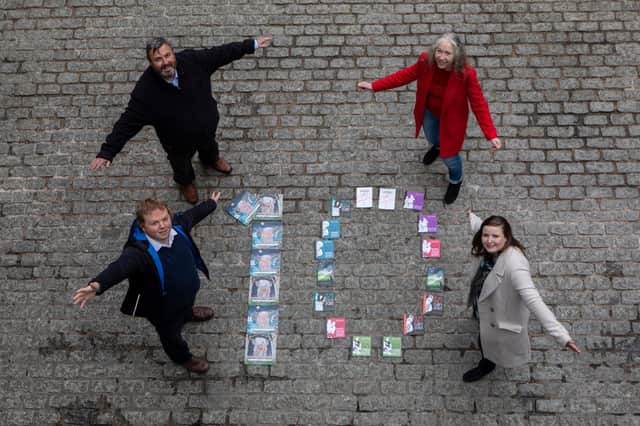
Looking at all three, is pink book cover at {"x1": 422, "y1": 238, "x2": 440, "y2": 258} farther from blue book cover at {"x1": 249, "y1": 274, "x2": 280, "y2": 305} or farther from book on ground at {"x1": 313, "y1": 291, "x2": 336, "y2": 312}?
blue book cover at {"x1": 249, "y1": 274, "x2": 280, "y2": 305}

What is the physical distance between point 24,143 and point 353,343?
4348mm

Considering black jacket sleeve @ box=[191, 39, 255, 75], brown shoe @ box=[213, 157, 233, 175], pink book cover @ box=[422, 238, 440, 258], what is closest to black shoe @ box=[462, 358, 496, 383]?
pink book cover @ box=[422, 238, 440, 258]

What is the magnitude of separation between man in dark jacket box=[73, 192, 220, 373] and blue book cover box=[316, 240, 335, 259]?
1354 mm

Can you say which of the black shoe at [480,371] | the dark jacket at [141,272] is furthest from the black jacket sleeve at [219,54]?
the black shoe at [480,371]

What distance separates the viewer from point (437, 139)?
222 inches

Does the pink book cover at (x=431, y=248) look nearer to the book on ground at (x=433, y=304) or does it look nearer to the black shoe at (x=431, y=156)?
the book on ground at (x=433, y=304)

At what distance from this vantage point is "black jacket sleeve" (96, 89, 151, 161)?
189 inches

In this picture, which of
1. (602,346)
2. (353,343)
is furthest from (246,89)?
(602,346)

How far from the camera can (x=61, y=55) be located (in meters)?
6.94

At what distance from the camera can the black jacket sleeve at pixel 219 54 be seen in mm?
4957

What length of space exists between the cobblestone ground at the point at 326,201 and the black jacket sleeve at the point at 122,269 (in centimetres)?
174

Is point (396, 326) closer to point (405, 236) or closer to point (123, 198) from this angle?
point (405, 236)

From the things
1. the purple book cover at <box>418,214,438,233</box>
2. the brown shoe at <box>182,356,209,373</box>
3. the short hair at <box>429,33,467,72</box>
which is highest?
the short hair at <box>429,33,467,72</box>

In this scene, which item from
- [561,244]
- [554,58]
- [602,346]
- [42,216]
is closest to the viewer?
[602,346]
